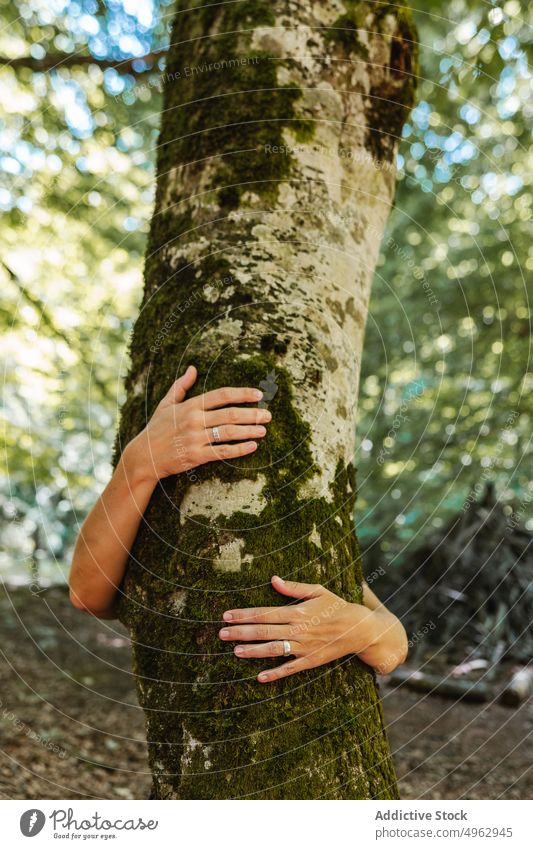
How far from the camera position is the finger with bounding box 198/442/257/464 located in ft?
5.02

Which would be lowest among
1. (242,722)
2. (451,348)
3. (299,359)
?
(242,722)

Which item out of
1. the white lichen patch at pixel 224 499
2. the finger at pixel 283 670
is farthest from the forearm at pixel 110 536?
the finger at pixel 283 670

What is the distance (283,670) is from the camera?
141cm

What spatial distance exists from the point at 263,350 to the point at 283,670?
782 millimetres

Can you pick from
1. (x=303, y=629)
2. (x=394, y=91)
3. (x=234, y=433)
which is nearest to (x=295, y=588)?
(x=303, y=629)

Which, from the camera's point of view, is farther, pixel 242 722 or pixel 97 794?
pixel 97 794

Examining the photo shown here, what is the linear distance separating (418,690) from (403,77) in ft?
18.3

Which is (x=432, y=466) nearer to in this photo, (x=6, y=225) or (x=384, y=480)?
(x=384, y=480)

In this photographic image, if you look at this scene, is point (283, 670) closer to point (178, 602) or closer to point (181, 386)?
point (178, 602)

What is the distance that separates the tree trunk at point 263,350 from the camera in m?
1.42

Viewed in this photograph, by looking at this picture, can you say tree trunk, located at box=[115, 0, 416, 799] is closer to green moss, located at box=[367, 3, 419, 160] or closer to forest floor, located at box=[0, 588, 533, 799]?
green moss, located at box=[367, 3, 419, 160]

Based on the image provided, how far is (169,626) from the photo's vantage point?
1.51 meters

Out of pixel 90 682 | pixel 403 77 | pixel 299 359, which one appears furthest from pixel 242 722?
pixel 90 682

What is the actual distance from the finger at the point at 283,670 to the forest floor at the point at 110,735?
2.34 meters
